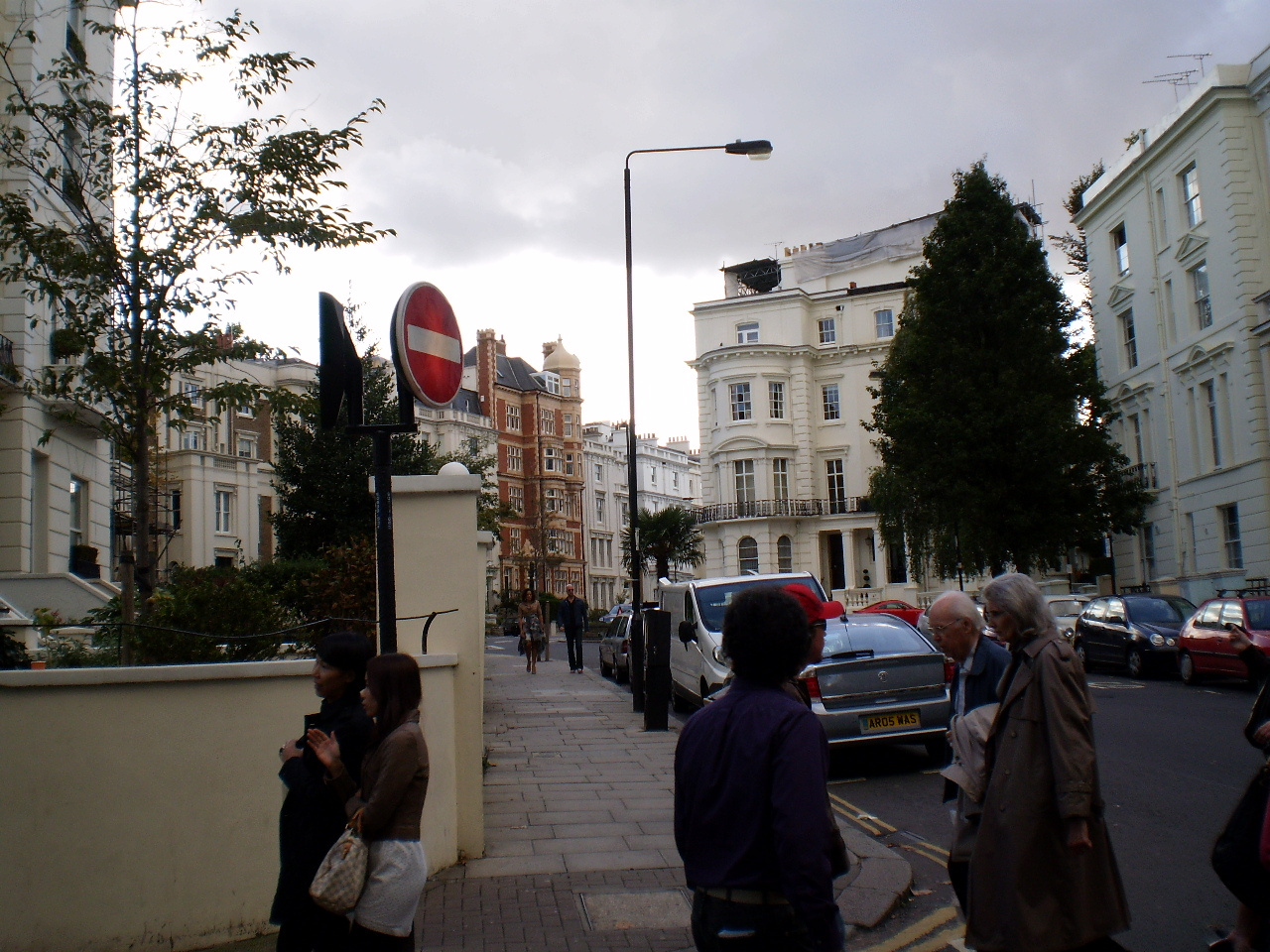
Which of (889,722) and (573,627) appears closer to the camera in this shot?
(889,722)

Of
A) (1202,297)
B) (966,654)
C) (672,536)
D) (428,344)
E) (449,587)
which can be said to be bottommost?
(966,654)

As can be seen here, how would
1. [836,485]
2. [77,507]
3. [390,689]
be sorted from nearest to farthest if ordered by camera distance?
[390,689]
[77,507]
[836,485]

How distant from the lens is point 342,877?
3594 mm

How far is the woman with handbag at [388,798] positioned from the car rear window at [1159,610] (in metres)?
20.6

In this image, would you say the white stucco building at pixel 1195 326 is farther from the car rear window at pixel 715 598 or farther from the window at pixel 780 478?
the window at pixel 780 478

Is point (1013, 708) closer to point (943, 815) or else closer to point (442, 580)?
point (442, 580)

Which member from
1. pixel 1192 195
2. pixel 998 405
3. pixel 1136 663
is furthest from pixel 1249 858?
pixel 1192 195

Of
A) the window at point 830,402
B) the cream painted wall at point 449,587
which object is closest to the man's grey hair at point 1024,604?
the cream painted wall at point 449,587

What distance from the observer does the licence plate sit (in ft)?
35.4

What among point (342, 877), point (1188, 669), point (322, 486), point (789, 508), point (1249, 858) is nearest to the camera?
point (342, 877)

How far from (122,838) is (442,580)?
2.54 metres

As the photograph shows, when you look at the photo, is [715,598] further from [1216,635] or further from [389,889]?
[389,889]

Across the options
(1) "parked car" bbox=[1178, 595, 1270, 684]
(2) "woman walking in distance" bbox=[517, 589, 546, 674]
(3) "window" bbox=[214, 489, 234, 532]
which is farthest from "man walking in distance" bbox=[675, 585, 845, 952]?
(3) "window" bbox=[214, 489, 234, 532]

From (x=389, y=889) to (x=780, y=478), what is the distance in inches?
2102
